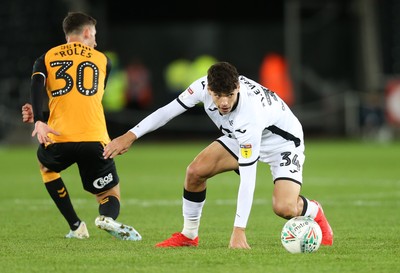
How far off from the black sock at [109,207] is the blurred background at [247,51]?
20.7m

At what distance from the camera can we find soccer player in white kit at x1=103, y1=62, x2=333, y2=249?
7.80 m

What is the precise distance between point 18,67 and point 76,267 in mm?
23798

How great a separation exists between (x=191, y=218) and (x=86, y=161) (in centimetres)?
107

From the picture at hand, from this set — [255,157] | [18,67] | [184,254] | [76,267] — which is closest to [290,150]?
[255,157]

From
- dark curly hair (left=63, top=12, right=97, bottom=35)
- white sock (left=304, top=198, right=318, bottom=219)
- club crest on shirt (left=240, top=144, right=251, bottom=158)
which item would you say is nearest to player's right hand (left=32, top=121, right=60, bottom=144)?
dark curly hair (left=63, top=12, right=97, bottom=35)

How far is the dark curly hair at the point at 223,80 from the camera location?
757cm

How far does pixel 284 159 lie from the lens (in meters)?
8.48

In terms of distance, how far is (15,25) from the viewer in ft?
101

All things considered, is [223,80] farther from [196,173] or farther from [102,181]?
[102,181]

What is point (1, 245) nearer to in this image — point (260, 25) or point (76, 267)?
point (76, 267)

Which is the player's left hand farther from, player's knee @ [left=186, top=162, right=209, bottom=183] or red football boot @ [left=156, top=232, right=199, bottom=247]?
player's knee @ [left=186, top=162, right=209, bottom=183]

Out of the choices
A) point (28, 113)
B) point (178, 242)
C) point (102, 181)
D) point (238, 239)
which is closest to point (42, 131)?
point (28, 113)

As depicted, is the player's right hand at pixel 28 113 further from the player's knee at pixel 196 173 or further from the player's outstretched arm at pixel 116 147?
the player's knee at pixel 196 173

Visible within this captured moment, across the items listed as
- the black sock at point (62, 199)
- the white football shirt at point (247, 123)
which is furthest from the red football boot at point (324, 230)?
the black sock at point (62, 199)
